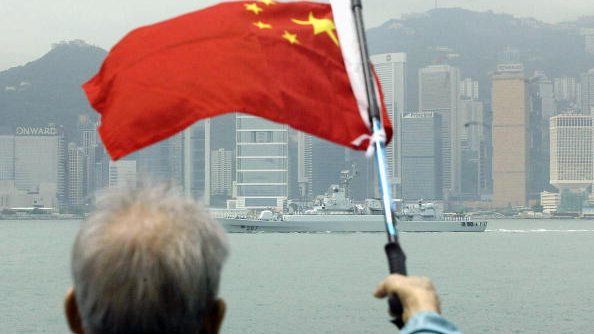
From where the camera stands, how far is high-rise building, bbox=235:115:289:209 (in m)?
152

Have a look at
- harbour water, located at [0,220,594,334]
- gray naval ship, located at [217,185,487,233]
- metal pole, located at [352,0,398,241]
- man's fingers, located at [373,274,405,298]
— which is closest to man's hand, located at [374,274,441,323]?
man's fingers, located at [373,274,405,298]

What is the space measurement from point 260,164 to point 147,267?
153406 millimetres

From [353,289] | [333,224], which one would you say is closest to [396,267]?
[353,289]

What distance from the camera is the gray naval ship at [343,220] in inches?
3627

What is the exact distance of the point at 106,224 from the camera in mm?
1857

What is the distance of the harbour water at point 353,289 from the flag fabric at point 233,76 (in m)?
15.2

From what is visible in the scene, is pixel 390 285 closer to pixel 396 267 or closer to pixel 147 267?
pixel 396 267

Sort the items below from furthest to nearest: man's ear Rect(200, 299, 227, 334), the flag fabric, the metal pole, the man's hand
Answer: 1. the flag fabric
2. the metal pole
3. the man's hand
4. man's ear Rect(200, 299, 227, 334)

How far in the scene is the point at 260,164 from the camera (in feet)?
509

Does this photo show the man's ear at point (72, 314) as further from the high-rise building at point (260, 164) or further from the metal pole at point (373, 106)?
the high-rise building at point (260, 164)

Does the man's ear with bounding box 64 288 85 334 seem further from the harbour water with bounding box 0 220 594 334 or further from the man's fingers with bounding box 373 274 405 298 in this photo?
the harbour water with bounding box 0 220 594 334

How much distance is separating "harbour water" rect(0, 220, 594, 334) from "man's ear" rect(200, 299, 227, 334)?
54.5 ft

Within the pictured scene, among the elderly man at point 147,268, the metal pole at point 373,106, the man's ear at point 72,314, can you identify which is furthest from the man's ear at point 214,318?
the metal pole at point 373,106

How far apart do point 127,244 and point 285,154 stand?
156 meters
